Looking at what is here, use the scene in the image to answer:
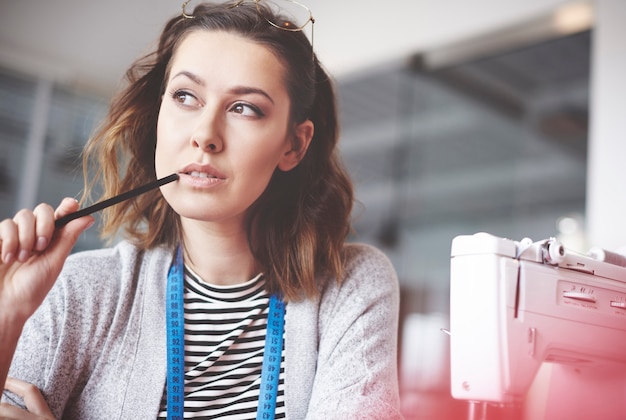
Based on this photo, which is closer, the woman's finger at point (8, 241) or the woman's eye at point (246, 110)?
the woman's finger at point (8, 241)

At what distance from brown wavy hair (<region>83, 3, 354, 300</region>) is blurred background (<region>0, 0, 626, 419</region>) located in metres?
0.10

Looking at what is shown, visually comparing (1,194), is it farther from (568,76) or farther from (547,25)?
(568,76)

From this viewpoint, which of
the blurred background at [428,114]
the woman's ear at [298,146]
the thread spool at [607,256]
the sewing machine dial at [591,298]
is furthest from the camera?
the blurred background at [428,114]

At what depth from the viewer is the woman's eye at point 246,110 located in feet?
3.57

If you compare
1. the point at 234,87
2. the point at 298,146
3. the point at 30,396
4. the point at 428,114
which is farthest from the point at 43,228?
the point at 428,114

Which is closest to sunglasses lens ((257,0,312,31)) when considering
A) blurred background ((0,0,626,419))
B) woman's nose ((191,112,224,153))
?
blurred background ((0,0,626,419))

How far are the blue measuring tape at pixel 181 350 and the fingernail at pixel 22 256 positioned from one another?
28 centimetres

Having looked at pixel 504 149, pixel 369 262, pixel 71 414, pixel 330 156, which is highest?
pixel 504 149

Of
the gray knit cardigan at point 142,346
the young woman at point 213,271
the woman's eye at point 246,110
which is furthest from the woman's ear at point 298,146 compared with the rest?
the gray knit cardigan at point 142,346

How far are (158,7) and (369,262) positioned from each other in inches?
38.1

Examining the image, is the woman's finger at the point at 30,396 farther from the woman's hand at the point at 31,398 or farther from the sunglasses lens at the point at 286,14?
the sunglasses lens at the point at 286,14

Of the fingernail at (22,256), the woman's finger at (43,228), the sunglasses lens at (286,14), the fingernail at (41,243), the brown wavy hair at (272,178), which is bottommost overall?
the fingernail at (22,256)

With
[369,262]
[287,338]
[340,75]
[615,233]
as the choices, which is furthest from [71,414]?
[340,75]

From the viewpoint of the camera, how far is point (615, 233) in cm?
209
